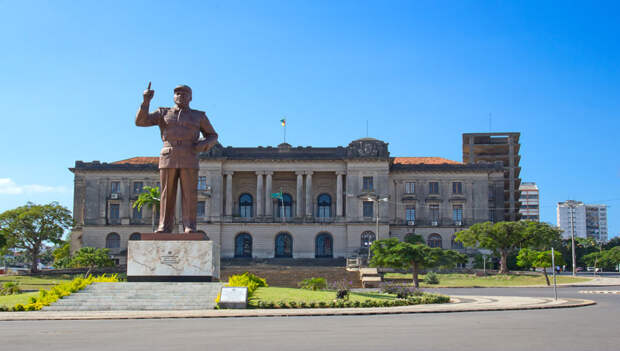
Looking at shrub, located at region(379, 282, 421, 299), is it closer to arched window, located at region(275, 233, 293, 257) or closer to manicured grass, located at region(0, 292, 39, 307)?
manicured grass, located at region(0, 292, 39, 307)

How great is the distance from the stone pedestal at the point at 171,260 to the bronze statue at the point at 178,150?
0.65 metres

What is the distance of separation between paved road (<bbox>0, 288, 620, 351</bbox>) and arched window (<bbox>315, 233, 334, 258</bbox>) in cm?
5258

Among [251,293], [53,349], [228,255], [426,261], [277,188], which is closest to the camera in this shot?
[53,349]

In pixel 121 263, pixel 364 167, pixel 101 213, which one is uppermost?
pixel 364 167

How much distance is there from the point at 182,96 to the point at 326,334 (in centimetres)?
1177

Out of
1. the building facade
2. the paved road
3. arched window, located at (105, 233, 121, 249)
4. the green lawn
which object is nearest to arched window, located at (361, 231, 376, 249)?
the building facade

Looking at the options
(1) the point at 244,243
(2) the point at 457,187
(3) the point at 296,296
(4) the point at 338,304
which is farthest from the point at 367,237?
(4) the point at 338,304

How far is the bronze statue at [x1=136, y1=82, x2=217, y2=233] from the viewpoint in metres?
22.1

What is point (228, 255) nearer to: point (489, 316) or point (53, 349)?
point (489, 316)

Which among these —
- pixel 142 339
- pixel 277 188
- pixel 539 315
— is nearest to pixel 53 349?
pixel 142 339

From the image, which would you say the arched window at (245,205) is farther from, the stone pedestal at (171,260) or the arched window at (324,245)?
the stone pedestal at (171,260)

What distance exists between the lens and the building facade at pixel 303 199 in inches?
2751

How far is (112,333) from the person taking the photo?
13547mm

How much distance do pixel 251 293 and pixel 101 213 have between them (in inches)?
2175
